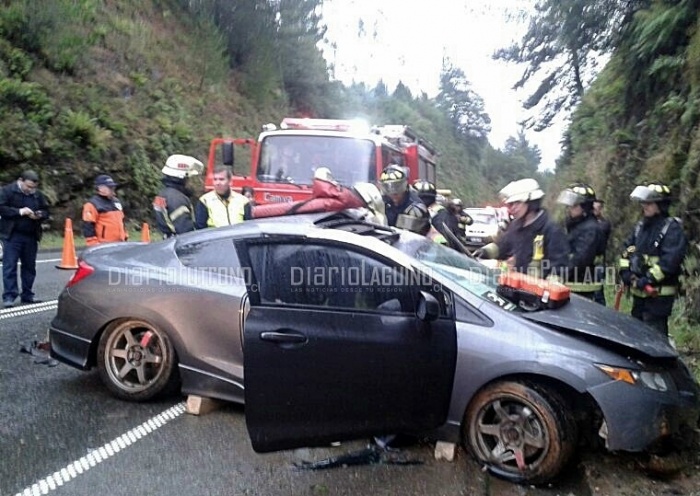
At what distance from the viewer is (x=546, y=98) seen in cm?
2359

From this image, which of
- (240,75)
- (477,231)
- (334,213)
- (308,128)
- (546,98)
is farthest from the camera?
(240,75)

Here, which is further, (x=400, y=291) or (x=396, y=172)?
(x=396, y=172)

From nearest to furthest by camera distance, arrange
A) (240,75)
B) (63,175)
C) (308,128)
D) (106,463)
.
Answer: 1. (106,463)
2. (308,128)
3. (63,175)
4. (240,75)

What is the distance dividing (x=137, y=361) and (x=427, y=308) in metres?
2.31

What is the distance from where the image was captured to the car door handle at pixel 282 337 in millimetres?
3480

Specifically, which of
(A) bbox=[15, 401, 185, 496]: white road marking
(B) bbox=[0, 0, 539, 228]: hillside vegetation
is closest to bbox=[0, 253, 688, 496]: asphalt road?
(A) bbox=[15, 401, 185, 496]: white road marking

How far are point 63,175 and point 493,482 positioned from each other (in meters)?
15.1

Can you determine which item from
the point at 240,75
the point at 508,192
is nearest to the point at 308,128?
the point at 508,192

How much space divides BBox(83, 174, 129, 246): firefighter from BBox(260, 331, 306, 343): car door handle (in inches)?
157

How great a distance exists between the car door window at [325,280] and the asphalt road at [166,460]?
1.01 meters

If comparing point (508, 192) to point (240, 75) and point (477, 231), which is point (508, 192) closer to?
point (477, 231)

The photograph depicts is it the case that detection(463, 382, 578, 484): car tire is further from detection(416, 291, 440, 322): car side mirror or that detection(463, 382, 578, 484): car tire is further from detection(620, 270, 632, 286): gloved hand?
detection(620, 270, 632, 286): gloved hand

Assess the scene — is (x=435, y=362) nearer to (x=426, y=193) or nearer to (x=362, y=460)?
(x=362, y=460)

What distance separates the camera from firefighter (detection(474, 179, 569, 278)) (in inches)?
210
